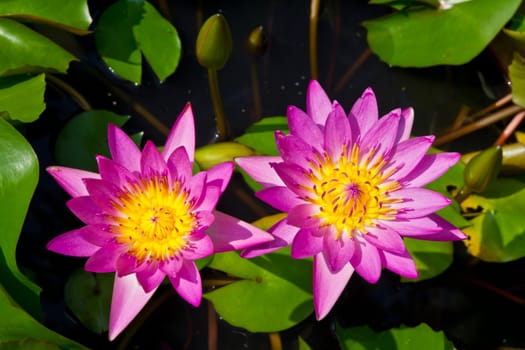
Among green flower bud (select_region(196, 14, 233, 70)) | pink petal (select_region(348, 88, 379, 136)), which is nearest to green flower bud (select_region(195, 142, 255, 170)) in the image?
green flower bud (select_region(196, 14, 233, 70))

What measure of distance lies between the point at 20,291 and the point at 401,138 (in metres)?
1.38

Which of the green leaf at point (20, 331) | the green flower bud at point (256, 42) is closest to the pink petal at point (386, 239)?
the green leaf at point (20, 331)

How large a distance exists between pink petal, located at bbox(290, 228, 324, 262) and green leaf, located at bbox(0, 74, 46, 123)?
1.10 metres

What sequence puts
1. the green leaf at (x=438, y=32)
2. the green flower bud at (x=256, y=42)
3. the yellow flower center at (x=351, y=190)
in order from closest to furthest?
the yellow flower center at (x=351, y=190) → the green leaf at (x=438, y=32) → the green flower bud at (x=256, y=42)

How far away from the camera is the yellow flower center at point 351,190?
164cm

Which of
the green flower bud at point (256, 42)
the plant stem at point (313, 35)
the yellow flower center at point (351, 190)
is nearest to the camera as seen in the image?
the yellow flower center at point (351, 190)

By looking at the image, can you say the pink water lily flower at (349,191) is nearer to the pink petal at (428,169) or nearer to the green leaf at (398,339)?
the pink petal at (428,169)

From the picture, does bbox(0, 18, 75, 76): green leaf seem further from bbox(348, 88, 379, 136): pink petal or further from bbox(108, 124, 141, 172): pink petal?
bbox(348, 88, 379, 136): pink petal

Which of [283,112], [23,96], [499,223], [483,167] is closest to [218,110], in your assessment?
[283,112]

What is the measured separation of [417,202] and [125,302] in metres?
0.97

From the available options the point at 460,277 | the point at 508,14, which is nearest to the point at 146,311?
the point at 460,277

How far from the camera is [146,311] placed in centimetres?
220

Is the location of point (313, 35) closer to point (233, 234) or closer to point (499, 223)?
point (499, 223)

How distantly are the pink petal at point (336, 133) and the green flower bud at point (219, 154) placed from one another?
1.74ft
